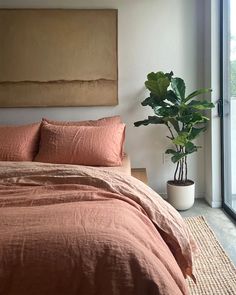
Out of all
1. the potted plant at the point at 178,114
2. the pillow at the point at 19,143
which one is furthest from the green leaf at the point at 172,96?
the pillow at the point at 19,143

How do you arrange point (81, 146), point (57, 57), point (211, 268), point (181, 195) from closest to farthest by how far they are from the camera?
point (211, 268), point (81, 146), point (181, 195), point (57, 57)

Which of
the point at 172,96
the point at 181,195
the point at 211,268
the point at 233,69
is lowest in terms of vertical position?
the point at 211,268

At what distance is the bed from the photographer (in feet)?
3.72

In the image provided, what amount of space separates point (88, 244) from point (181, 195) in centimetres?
215

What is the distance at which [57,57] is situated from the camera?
341 cm

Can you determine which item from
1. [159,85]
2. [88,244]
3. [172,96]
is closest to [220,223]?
[172,96]

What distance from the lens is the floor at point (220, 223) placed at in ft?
8.37

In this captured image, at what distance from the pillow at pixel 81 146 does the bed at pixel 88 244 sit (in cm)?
106

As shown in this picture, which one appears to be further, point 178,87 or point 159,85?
point 178,87

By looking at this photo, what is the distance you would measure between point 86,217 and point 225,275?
120 cm

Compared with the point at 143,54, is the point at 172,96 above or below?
below

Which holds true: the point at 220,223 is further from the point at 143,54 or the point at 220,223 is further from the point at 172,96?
the point at 143,54

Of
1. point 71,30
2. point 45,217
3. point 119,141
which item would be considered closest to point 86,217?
point 45,217

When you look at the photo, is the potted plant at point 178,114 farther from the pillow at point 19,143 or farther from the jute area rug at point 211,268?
the pillow at point 19,143
